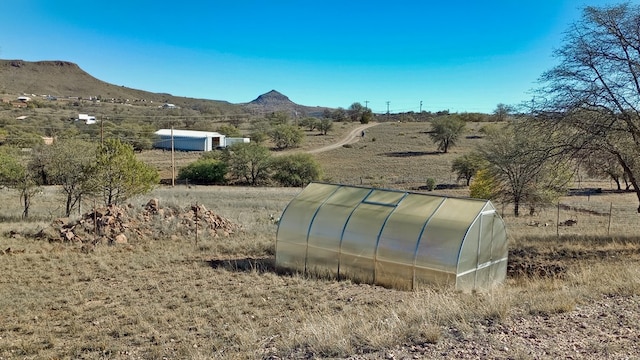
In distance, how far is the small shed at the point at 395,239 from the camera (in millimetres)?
11828

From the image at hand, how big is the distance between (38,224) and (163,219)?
6538 mm

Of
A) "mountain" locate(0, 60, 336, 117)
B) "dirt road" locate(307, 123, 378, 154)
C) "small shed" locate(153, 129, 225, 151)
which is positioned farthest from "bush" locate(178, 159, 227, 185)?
"mountain" locate(0, 60, 336, 117)

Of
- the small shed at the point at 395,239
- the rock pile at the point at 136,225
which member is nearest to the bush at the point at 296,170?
A: the rock pile at the point at 136,225

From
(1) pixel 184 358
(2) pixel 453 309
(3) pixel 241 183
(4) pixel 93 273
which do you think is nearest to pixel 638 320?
(2) pixel 453 309

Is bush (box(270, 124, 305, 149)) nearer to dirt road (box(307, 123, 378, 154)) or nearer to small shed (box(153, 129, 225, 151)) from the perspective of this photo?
dirt road (box(307, 123, 378, 154))

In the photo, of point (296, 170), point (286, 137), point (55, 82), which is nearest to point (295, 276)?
point (296, 170)

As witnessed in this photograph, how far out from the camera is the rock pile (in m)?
19.3

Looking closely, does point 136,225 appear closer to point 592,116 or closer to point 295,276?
point 295,276

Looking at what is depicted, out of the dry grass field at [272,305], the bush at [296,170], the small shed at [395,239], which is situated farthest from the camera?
the bush at [296,170]

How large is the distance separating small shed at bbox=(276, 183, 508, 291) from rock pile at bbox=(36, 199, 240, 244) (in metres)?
7.38

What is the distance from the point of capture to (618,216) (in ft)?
96.3

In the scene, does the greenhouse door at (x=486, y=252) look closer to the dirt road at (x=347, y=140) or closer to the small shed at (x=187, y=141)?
the dirt road at (x=347, y=140)

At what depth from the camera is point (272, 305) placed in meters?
10.7

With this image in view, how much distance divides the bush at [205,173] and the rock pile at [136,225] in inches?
1350
